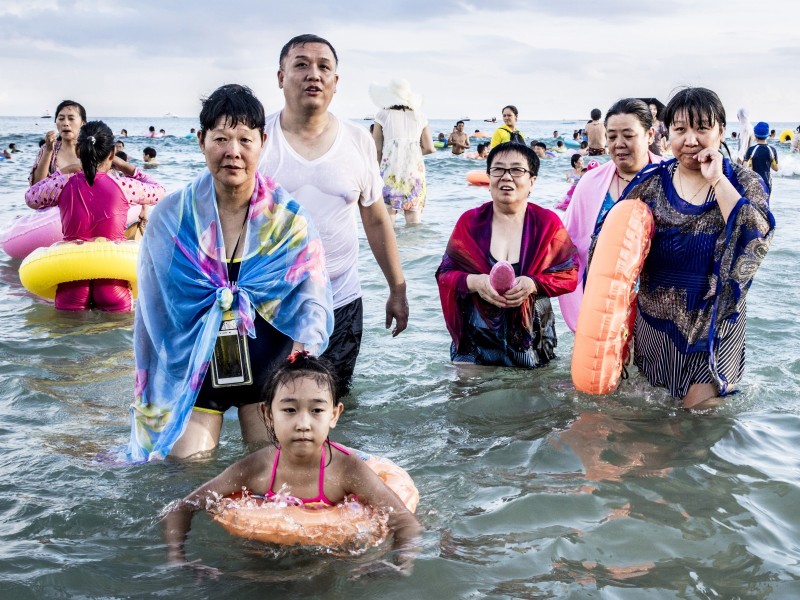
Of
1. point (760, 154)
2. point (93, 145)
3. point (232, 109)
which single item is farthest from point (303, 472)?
point (760, 154)

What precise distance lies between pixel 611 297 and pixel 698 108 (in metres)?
1.04

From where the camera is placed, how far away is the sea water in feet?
10.7

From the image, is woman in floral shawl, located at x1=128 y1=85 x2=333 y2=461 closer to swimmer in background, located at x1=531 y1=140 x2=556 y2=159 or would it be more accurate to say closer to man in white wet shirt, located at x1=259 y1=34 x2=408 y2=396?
man in white wet shirt, located at x1=259 y1=34 x2=408 y2=396

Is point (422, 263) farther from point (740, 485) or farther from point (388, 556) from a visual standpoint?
point (388, 556)

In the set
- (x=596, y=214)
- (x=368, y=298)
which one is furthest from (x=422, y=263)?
(x=596, y=214)

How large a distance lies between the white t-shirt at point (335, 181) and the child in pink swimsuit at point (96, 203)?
3095mm

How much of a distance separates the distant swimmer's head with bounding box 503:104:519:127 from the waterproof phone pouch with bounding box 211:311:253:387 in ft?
37.8

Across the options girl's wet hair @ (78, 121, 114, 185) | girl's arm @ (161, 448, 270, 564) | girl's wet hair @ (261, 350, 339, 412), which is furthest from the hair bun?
girl's wet hair @ (78, 121, 114, 185)

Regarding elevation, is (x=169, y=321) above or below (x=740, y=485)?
above

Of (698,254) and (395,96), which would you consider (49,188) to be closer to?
(395,96)

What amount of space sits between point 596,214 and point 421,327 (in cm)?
239

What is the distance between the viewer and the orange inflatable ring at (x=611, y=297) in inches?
186

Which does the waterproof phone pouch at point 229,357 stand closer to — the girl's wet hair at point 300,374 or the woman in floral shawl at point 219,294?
the woman in floral shawl at point 219,294

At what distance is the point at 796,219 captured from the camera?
14.2 m
